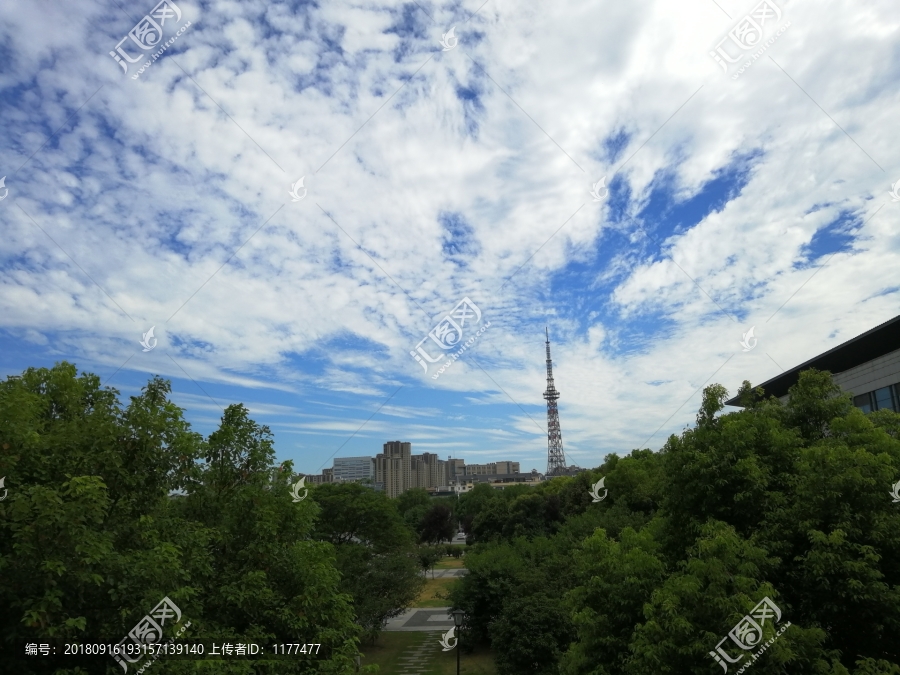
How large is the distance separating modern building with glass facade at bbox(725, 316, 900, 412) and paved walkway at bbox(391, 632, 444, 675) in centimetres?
1727

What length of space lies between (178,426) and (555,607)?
16.8 m

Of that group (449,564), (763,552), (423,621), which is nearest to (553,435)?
(449,564)

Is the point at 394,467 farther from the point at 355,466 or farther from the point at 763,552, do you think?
the point at 763,552

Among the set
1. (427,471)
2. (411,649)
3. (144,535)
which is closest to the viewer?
(144,535)

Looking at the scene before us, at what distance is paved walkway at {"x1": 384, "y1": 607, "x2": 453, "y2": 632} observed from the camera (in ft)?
111

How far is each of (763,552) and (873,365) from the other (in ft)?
59.8

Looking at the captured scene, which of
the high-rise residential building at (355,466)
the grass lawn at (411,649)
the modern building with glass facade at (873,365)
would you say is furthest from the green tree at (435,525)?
the high-rise residential building at (355,466)

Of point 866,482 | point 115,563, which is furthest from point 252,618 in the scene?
point 866,482

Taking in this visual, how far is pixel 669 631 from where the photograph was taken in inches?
293

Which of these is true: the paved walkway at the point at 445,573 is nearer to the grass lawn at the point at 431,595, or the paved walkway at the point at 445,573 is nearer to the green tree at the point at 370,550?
the grass lawn at the point at 431,595

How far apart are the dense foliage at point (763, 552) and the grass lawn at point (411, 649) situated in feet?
53.8

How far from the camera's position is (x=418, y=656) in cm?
2695

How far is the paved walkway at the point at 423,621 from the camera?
33906 mm

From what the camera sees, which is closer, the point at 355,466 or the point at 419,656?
the point at 419,656
